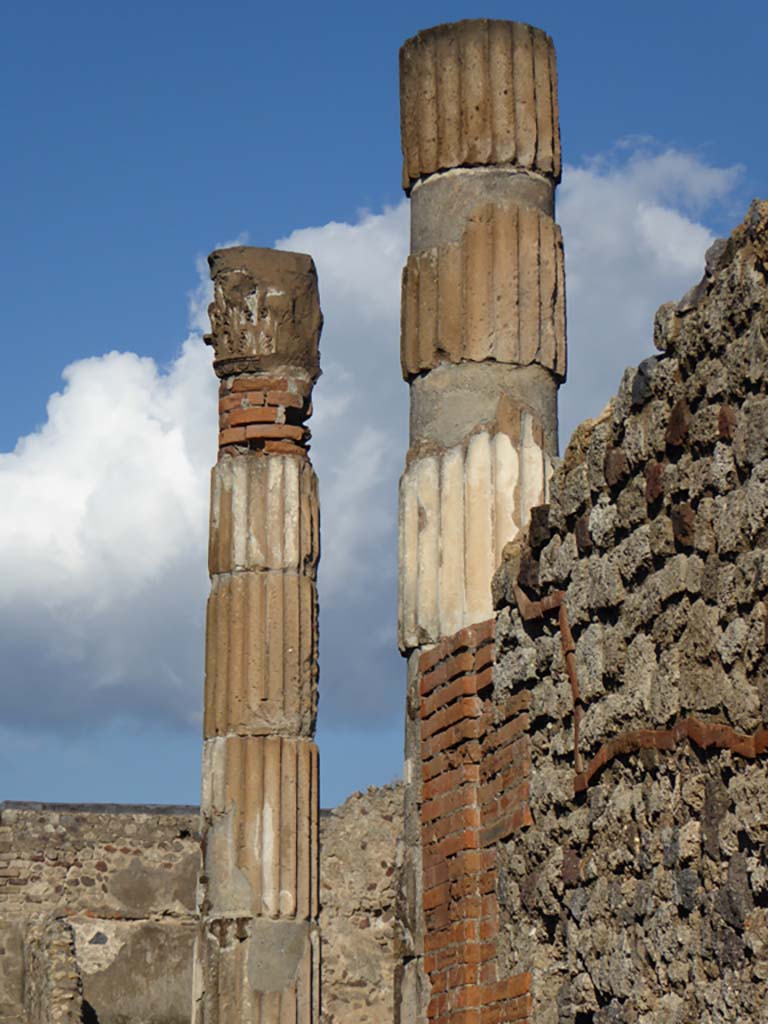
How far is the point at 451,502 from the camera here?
24.8 ft

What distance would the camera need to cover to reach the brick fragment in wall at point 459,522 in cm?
737

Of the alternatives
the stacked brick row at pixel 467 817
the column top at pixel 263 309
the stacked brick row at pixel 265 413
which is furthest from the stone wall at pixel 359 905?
the stacked brick row at pixel 467 817

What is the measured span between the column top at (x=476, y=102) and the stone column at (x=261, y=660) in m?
3.88

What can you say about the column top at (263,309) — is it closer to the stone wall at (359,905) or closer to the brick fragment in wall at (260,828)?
the brick fragment in wall at (260,828)

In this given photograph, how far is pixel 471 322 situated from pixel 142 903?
465 inches

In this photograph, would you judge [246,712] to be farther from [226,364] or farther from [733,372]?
[733,372]

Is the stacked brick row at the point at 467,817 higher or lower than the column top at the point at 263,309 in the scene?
lower

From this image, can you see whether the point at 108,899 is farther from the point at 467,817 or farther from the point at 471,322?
the point at 467,817

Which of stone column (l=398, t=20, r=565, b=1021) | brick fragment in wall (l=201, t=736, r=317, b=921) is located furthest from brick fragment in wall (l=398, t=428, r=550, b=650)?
brick fragment in wall (l=201, t=736, r=317, b=921)

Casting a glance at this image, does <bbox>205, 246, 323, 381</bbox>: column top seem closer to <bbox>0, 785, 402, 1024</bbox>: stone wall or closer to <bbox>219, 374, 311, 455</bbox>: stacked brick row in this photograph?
<bbox>219, 374, 311, 455</bbox>: stacked brick row

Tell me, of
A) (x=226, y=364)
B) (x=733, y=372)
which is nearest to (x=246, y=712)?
(x=226, y=364)

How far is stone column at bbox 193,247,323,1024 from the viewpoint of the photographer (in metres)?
10.8

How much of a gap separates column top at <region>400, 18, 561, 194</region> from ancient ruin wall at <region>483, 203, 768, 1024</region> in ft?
7.28

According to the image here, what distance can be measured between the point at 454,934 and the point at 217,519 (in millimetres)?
5520
